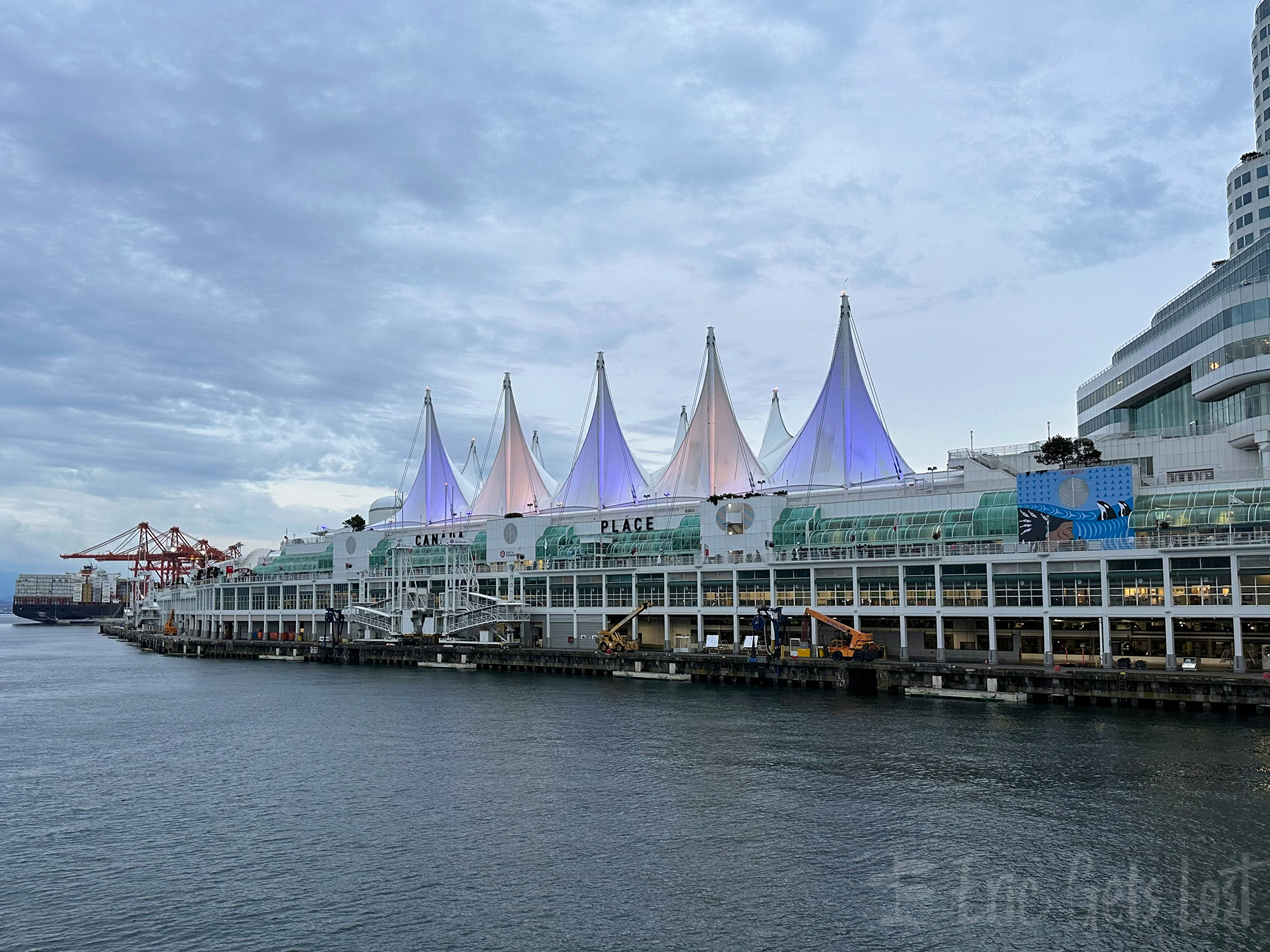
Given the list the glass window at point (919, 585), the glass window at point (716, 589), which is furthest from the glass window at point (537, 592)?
the glass window at point (919, 585)

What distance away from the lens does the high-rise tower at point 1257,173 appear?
320 ft

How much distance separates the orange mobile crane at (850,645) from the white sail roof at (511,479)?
5343 cm

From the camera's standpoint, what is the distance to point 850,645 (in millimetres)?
74938

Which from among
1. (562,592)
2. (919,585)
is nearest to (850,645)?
(919,585)

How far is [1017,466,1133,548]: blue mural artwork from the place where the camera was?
6681 centimetres

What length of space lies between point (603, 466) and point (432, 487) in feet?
105

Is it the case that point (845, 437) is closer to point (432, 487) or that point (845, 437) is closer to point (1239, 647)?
point (1239, 647)

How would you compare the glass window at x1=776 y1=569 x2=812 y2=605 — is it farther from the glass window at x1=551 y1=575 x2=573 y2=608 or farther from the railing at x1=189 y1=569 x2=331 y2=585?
the railing at x1=189 y1=569 x2=331 y2=585

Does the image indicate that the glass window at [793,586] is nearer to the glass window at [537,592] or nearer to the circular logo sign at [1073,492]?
the circular logo sign at [1073,492]

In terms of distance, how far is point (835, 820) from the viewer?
34094 mm

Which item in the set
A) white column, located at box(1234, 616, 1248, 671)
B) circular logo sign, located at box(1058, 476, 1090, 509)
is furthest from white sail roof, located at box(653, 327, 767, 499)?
white column, located at box(1234, 616, 1248, 671)

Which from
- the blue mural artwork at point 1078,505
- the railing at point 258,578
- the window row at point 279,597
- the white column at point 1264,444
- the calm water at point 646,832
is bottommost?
the calm water at point 646,832

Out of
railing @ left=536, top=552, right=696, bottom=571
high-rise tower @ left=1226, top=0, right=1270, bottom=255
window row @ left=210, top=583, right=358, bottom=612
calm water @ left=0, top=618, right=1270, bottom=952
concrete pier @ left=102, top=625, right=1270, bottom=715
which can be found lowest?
calm water @ left=0, top=618, right=1270, bottom=952

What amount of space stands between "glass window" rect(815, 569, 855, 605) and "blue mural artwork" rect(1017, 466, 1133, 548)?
13.9 m
